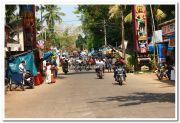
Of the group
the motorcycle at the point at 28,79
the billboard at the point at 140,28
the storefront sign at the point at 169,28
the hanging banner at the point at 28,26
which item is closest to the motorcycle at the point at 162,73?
the storefront sign at the point at 169,28

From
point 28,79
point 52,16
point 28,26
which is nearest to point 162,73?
point 28,79

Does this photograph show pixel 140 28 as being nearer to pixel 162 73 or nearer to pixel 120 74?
pixel 162 73

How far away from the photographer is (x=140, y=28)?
39688 millimetres

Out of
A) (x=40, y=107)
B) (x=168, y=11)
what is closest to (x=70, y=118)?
(x=40, y=107)

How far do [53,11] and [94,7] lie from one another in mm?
30615

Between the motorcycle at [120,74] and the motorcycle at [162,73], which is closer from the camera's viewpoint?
the motorcycle at [120,74]

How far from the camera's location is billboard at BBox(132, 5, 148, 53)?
3941 cm

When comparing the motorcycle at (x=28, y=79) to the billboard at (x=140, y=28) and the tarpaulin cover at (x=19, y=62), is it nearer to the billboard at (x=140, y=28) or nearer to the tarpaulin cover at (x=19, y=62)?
the tarpaulin cover at (x=19, y=62)

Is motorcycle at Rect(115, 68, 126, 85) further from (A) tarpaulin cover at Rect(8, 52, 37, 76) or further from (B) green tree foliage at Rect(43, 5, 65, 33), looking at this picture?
(B) green tree foliage at Rect(43, 5, 65, 33)

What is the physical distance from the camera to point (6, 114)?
13750mm

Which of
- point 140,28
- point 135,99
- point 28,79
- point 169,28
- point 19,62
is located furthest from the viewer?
point 140,28

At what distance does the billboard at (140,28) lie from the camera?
39.4m

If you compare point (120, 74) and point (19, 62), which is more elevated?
point (19, 62)

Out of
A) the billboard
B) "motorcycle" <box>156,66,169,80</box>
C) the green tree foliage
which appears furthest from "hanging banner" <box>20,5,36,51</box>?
the green tree foliage
